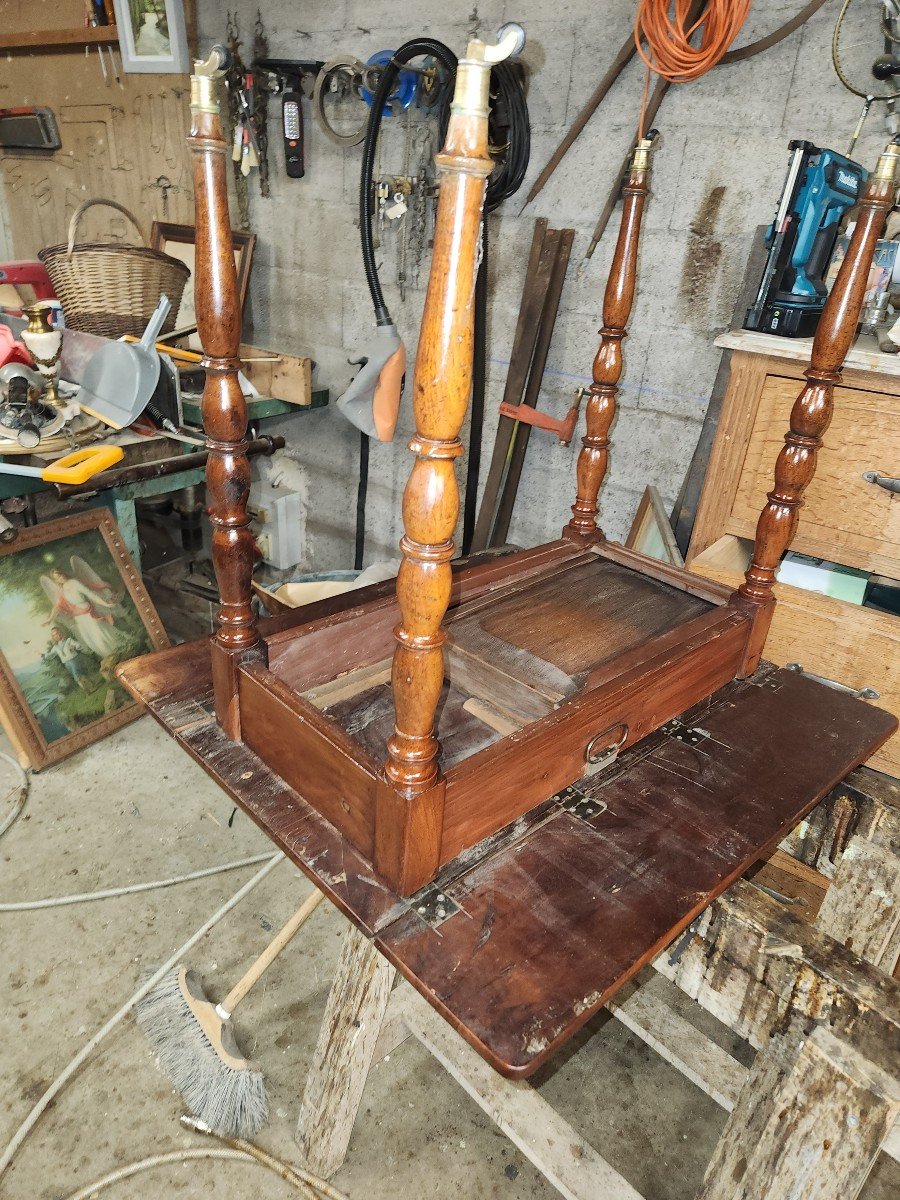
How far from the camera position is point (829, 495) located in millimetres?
1567

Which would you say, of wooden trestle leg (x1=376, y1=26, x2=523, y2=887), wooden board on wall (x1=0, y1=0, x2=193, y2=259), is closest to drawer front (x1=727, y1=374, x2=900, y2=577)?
wooden trestle leg (x1=376, y1=26, x2=523, y2=887)

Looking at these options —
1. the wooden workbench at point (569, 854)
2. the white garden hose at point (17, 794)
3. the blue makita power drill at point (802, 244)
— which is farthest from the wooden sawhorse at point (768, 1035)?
the white garden hose at point (17, 794)

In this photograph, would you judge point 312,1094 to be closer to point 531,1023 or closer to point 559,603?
point 531,1023

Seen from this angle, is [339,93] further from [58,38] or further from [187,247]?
[58,38]

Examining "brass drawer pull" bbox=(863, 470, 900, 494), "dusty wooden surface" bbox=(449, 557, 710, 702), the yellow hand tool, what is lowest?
the yellow hand tool

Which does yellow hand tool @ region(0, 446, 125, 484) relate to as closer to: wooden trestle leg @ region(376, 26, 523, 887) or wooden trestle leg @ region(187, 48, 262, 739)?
wooden trestle leg @ region(187, 48, 262, 739)

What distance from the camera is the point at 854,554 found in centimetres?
156

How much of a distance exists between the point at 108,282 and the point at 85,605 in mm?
1034

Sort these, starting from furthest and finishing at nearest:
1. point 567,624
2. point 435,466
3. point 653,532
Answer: point 653,532 → point 567,624 → point 435,466

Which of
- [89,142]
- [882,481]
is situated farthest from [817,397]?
[89,142]

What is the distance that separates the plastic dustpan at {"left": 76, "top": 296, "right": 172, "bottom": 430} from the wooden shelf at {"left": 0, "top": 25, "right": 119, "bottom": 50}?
1863 millimetres

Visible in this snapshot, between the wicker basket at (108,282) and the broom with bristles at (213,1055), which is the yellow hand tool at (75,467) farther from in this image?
the broom with bristles at (213,1055)

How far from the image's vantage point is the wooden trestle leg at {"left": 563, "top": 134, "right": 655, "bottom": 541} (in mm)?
1278

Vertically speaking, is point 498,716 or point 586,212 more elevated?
point 586,212
